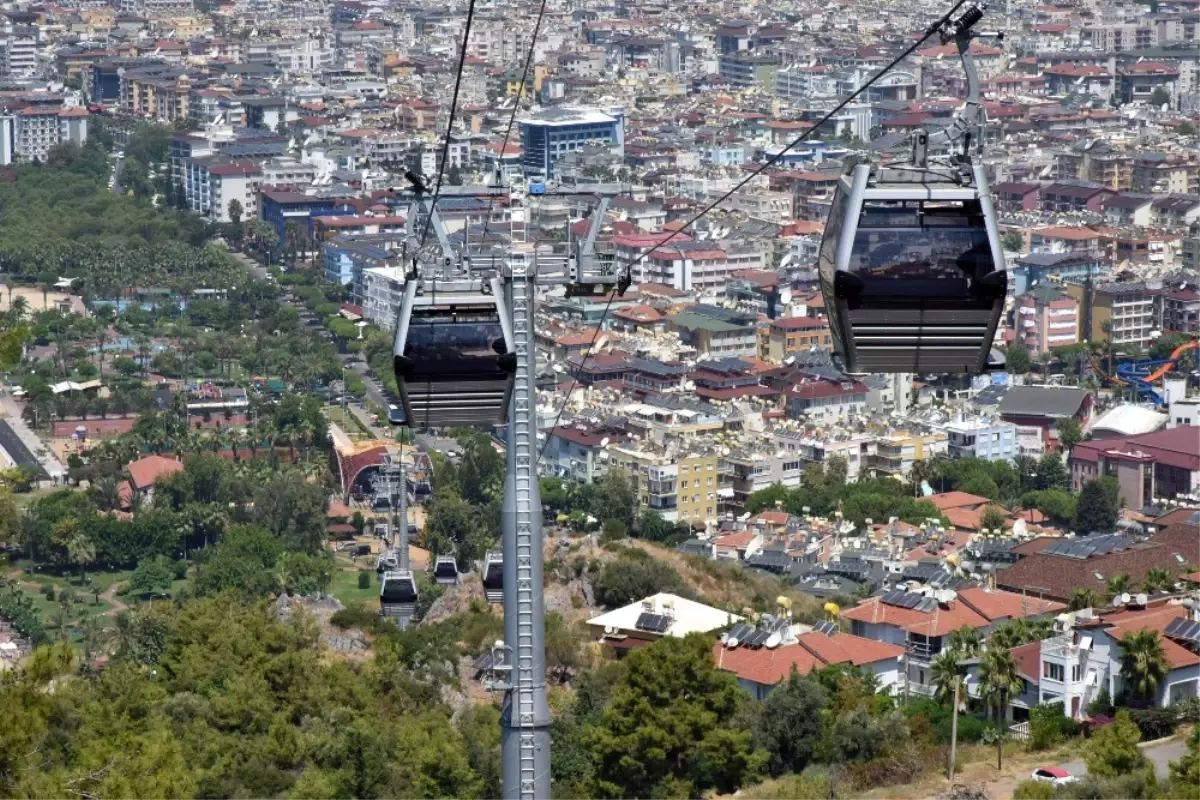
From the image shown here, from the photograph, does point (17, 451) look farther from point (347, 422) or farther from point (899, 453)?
point (899, 453)

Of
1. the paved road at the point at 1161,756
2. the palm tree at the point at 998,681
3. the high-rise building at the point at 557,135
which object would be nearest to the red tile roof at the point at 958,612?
the palm tree at the point at 998,681

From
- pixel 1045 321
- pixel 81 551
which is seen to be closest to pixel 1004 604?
pixel 81 551

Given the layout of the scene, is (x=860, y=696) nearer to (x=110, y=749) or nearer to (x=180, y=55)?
(x=110, y=749)

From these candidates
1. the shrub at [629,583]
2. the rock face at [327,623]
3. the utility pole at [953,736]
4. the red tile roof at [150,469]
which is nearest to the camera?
the utility pole at [953,736]

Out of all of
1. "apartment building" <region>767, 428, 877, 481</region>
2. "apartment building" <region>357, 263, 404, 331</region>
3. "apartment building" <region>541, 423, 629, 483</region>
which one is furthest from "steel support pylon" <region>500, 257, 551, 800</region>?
"apartment building" <region>357, 263, 404, 331</region>

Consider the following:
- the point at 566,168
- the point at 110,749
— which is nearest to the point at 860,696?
the point at 110,749

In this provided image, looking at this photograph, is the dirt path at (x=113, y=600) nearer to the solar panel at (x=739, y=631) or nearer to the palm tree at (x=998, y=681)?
the solar panel at (x=739, y=631)

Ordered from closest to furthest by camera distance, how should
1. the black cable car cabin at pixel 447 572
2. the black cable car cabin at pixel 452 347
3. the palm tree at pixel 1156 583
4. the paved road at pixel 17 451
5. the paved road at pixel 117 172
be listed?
the black cable car cabin at pixel 452 347
the palm tree at pixel 1156 583
the black cable car cabin at pixel 447 572
the paved road at pixel 17 451
the paved road at pixel 117 172
